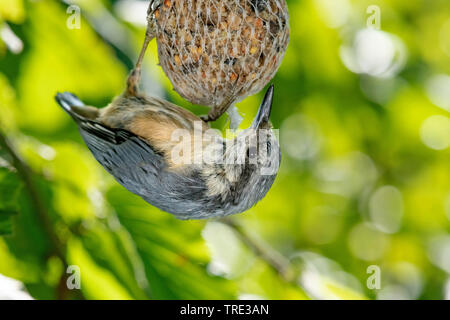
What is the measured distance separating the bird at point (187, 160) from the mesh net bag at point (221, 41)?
0.14 metres

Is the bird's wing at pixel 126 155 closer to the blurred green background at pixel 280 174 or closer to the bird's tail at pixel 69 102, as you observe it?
the bird's tail at pixel 69 102

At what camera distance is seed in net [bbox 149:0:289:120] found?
5.88ft

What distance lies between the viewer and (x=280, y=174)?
3648mm

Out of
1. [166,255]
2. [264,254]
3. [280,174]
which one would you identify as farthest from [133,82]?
[280,174]

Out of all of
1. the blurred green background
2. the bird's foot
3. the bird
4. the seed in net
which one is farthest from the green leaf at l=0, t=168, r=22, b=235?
the seed in net

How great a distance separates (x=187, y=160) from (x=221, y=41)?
0.49 m

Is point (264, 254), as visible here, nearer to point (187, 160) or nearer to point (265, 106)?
point (187, 160)

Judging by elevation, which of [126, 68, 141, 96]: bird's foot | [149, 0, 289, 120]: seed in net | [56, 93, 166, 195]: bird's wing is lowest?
[56, 93, 166, 195]: bird's wing

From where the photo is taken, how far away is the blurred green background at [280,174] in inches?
89.0

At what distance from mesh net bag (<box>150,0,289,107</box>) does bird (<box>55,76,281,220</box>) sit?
0.46ft

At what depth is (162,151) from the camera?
2078mm

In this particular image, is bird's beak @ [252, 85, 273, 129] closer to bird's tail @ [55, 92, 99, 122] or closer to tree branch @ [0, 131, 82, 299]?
bird's tail @ [55, 92, 99, 122]

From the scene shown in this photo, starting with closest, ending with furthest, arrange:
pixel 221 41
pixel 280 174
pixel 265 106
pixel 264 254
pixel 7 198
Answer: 1. pixel 221 41
2. pixel 265 106
3. pixel 7 198
4. pixel 264 254
5. pixel 280 174

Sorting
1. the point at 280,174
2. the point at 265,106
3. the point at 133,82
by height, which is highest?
the point at 280,174
